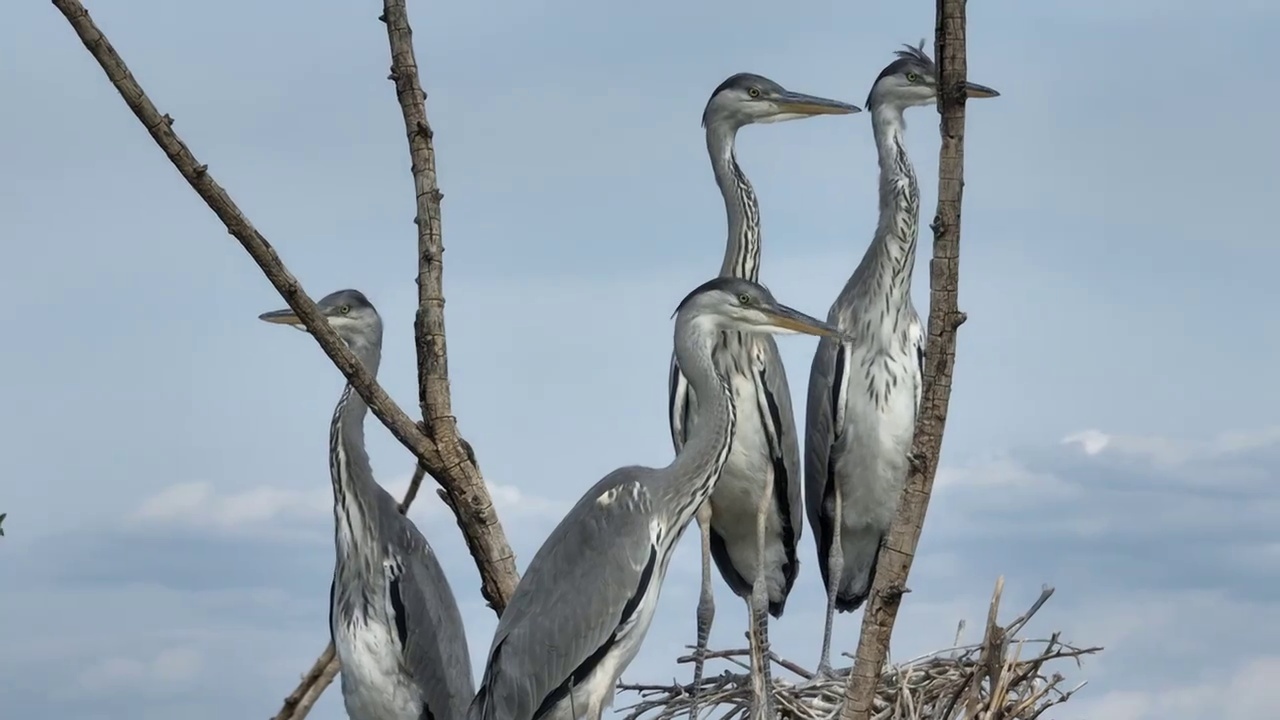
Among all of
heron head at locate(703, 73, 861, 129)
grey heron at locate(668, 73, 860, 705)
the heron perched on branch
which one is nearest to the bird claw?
grey heron at locate(668, 73, 860, 705)

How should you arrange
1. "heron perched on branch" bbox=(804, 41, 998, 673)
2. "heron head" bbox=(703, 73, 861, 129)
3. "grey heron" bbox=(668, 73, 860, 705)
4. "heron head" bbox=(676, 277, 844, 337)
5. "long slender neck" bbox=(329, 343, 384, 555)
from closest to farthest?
"heron head" bbox=(676, 277, 844, 337)
"long slender neck" bbox=(329, 343, 384, 555)
"grey heron" bbox=(668, 73, 860, 705)
"heron perched on branch" bbox=(804, 41, 998, 673)
"heron head" bbox=(703, 73, 861, 129)

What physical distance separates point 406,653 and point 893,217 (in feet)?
9.88

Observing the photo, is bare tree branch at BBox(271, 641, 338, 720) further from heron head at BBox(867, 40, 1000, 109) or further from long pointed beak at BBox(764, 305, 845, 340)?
heron head at BBox(867, 40, 1000, 109)

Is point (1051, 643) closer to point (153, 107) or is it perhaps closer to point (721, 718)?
point (721, 718)

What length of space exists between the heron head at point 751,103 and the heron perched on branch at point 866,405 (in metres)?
0.53

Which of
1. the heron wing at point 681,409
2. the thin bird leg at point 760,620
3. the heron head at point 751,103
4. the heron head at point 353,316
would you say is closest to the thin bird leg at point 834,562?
the thin bird leg at point 760,620

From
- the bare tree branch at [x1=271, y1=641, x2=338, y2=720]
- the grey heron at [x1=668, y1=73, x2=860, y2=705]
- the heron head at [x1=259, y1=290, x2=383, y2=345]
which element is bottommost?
the bare tree branch at [x1=271, y1=641, x2=338, y2=720]

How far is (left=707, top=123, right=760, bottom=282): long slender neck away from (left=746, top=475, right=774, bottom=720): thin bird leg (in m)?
0.96

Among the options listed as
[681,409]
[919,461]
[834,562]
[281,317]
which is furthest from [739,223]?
[919,461]

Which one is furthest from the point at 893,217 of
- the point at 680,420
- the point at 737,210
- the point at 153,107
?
A: the point at 153,107

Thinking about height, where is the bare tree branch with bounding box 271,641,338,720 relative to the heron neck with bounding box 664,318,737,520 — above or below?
below

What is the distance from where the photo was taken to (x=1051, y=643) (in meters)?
6.34

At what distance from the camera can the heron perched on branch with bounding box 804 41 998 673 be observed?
24.1ft

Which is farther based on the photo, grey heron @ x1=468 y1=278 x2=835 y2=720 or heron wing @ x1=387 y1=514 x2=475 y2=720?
heron wing @ x1=387 y1=514 x2=475 y2=720
